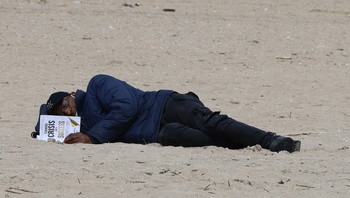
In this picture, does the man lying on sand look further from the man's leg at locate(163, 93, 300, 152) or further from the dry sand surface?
the dry sand surface

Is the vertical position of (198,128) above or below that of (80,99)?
below

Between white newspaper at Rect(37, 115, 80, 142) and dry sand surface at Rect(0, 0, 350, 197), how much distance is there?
0.54 ft

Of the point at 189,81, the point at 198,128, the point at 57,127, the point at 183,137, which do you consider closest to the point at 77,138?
the point at 57,127

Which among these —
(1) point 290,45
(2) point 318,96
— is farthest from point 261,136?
(1) point 290,45

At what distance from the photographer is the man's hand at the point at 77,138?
7453 mm

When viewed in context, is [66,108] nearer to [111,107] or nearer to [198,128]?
[111,107]

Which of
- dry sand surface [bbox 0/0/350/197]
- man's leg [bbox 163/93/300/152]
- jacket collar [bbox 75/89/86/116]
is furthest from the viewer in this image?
jacket collar [bbox 75/89/86/116]

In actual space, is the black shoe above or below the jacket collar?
below

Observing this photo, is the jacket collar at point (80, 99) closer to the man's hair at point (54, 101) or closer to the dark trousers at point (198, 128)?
the man's hair at point (54, 101)

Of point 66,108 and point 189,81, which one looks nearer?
point 66,108

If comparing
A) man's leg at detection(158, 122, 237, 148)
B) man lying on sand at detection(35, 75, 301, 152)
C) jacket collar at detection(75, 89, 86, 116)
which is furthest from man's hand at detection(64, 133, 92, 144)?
man's leg at detection(158, 122, 237, 148)

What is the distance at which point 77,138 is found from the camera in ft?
24.5

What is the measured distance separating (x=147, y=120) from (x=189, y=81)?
15.5 ft

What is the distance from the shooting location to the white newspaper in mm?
7477
